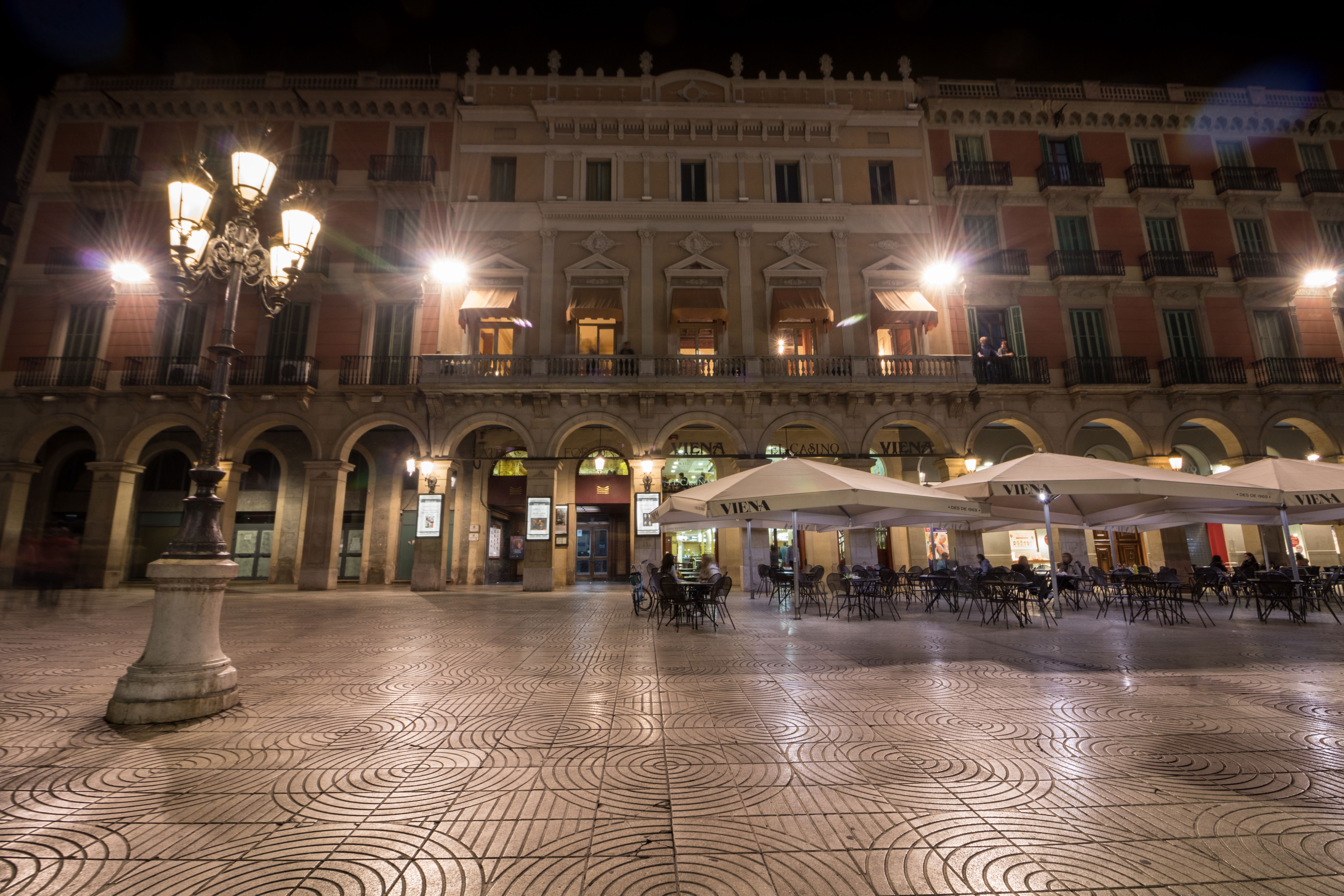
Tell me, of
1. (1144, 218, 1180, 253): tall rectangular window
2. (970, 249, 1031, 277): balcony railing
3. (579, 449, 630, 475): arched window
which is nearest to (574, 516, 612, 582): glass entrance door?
(579, 449, 630, 475): arched window

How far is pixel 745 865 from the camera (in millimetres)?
2385

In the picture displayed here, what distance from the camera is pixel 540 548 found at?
1794 cm

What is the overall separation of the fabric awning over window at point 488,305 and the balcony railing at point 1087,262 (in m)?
18.7

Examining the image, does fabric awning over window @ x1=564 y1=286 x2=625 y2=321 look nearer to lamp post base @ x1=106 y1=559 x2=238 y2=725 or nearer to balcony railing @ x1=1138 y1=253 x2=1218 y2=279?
lamp post base @ x1=106 y1=559 x2=238 y2=725

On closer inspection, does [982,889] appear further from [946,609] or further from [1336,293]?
[1336,293]

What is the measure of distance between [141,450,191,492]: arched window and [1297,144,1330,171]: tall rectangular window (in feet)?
141

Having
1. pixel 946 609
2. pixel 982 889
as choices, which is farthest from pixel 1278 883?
pixel 946 609

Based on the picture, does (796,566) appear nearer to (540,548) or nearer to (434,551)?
(540,548)

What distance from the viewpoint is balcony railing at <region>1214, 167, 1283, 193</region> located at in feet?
67.6

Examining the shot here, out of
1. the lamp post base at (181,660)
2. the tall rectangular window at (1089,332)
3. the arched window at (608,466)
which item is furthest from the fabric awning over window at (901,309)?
the lamp post base at (181,660)

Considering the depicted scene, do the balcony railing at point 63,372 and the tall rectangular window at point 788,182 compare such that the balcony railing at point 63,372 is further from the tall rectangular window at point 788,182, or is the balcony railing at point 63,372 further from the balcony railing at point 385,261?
the tall rectangular window at point 788,182

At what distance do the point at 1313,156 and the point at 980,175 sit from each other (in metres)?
13.1

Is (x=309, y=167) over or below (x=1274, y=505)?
over

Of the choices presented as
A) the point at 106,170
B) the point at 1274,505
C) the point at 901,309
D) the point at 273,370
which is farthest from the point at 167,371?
the point at 1274,505
